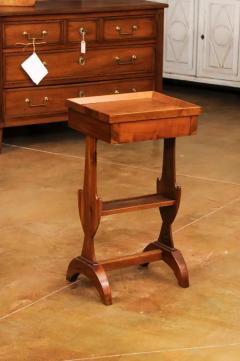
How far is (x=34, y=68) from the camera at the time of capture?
543 centimetres

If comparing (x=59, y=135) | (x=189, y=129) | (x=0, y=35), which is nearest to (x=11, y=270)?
(x=189, y=129)

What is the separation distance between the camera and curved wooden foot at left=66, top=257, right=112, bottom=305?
3338 millimetres

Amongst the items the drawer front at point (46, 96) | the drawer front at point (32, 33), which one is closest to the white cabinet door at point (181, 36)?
the drawer front at point (46, 96)

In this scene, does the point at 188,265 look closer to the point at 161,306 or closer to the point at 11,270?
the point at 161,306

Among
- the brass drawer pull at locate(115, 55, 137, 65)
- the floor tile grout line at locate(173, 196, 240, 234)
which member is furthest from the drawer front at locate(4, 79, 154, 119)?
the floor tile grout line at locate(173, 196, 240, 234)

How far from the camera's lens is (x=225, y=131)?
618 centimetres

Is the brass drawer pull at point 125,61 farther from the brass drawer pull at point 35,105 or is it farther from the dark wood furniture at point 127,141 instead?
the dark wood furniture at point 127,141

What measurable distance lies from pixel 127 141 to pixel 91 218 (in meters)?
0.34

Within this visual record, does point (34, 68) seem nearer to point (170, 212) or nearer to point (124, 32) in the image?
point (124, 32)

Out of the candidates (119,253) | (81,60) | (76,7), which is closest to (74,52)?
(81,60)

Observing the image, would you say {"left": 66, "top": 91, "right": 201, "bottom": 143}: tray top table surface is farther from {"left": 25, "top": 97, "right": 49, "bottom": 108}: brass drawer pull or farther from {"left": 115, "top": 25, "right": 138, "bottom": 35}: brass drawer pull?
{"left": 115, "top": 25, "right": 138, "bottom": 35}: brass drawer pull

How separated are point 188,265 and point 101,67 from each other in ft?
7.61

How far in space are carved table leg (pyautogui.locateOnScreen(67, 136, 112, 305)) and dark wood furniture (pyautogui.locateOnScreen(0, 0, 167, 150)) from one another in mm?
2164

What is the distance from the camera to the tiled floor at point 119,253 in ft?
9.99
